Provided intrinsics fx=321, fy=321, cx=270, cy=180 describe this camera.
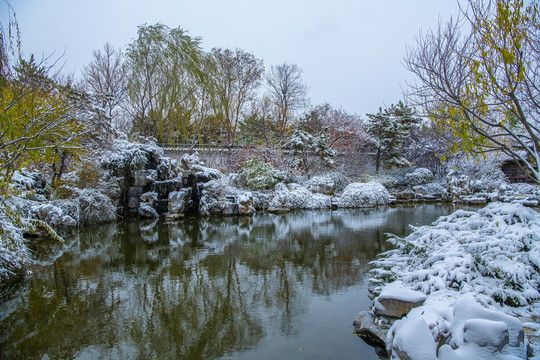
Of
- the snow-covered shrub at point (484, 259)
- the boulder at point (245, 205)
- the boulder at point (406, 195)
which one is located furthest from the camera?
the boulder at point (406, 195)

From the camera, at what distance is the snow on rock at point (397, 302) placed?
3516mm

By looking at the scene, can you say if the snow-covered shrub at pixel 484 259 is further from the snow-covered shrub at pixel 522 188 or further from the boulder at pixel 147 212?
the snow-covered shrub at pixel 522 188

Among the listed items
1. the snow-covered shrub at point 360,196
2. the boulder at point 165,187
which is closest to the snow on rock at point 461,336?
the boulder at point 165,187

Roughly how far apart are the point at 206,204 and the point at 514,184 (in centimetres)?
1858

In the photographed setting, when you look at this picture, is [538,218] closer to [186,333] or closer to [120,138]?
[186,333]

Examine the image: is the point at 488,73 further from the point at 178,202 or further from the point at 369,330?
the point at 178,202

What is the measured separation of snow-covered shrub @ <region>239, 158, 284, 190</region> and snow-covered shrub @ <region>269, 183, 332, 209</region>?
0.58 meters

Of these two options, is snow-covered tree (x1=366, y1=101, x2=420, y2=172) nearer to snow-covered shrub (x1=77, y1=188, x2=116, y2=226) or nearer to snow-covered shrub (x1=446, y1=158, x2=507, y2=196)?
snow-covered shrub (x1=446, y1=158, x2=507, y2=196)

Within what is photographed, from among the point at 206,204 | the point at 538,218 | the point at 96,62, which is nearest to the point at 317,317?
the point at 538,218

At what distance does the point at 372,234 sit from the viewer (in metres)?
9.04

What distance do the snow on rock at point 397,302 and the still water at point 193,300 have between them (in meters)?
0.44

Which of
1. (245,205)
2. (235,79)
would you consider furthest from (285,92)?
(245,205)

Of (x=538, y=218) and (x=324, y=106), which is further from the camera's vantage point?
(x=324, y=106)

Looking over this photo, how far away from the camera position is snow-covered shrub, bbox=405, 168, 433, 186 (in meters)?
20.7
